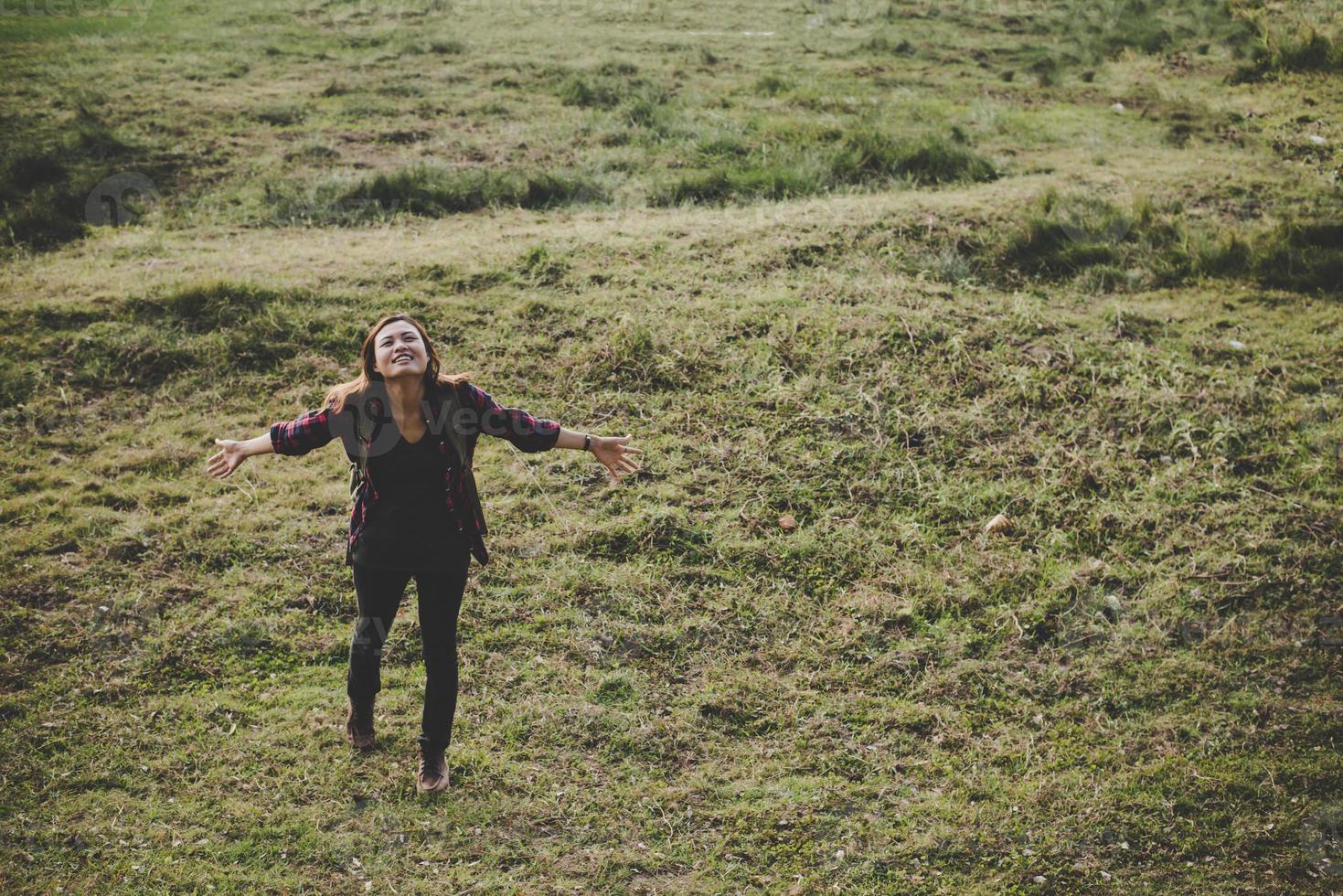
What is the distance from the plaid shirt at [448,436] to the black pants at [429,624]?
0.55ft

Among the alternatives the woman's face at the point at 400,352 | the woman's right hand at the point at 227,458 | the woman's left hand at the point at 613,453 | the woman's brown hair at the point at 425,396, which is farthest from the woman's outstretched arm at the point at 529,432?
the woman's right hand at the point at 227,458

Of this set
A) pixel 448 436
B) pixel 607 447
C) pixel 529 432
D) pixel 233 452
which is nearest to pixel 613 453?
pixel 607 447

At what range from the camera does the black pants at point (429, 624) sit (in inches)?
166

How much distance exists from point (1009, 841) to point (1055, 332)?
15.2ft

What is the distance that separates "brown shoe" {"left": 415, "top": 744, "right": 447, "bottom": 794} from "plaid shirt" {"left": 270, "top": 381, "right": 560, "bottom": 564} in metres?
0.96

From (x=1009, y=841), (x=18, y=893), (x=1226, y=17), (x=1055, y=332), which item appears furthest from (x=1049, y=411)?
(x=1226, y=17)

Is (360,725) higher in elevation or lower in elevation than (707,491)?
lower

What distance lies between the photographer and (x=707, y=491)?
666 cm

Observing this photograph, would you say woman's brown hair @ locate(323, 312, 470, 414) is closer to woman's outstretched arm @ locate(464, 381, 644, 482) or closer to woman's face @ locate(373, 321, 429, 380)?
woman's face @ locate(373, 321, 429, 380)

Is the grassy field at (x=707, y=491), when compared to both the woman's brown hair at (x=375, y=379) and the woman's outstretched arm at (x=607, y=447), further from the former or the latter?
the woman's brown hair at (x=375, y=379)

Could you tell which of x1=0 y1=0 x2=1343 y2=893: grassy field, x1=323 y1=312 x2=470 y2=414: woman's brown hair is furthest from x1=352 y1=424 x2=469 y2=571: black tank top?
x1=0 y1=0 x2=1343 y2=893: grassy field

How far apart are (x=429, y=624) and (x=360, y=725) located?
825 mm

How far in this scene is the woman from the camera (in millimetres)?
4121

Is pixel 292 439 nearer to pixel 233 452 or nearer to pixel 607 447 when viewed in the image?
pixel 233 452
